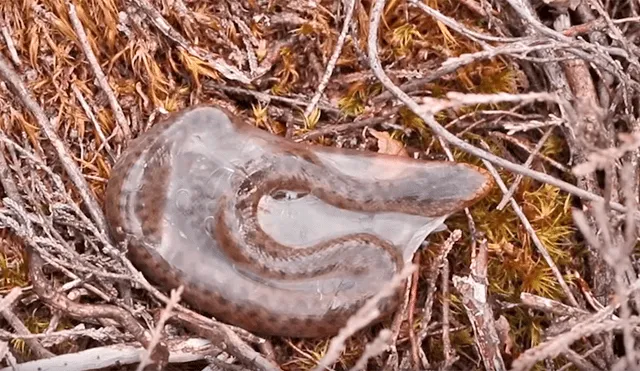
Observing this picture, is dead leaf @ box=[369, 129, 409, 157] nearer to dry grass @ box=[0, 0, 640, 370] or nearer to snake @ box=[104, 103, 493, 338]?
dry grass @ box=[0, 0, 640, 370]

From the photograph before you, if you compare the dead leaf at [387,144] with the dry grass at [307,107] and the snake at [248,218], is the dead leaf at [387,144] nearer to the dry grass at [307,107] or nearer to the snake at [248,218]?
the dry grass at [307,107]

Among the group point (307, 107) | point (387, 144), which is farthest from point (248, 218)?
point (387, 144)

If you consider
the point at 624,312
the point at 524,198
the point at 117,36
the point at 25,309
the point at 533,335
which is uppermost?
the point at 117,36

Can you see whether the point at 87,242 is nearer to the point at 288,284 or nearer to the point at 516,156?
the point at 288,284

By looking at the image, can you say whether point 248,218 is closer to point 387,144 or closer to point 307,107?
point 307,107

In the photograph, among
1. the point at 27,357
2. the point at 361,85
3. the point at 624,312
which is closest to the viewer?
the point at 624,312

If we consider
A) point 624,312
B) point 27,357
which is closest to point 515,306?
point 624,312

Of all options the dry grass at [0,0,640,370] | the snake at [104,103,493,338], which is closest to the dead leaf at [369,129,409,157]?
the dry grass at [0,0,640,370]

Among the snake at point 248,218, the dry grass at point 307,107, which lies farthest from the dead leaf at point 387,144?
the snake at point 248,218
